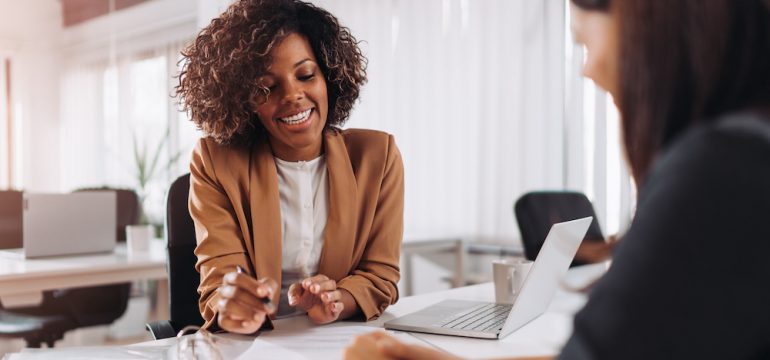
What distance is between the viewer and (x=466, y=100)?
3.61 metres

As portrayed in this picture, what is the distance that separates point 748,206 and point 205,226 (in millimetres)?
1095

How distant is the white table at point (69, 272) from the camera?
2.18 meters

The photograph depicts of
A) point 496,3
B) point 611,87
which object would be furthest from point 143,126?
point 611,87

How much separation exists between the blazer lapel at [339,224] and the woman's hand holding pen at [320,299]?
0.17 m

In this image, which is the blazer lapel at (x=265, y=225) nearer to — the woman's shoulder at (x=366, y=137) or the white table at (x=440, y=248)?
the woman's shoulder at (x=366, y=137)

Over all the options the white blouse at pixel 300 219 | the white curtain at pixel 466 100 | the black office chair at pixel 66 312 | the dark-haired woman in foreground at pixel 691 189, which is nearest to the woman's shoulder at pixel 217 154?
the white blouse at pixel 300 219

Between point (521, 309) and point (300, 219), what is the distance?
55 cm

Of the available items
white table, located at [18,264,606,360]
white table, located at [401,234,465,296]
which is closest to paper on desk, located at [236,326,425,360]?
white table, located at [18,264,606,360]

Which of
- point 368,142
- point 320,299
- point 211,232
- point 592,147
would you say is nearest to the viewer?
point 320,299

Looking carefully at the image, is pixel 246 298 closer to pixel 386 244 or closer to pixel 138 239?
pixel 386 244

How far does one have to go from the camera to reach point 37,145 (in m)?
6.46

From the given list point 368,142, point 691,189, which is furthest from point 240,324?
point 691,189

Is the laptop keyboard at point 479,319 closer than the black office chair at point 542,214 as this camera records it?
Yes

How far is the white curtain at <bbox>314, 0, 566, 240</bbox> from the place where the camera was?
3303 mm
